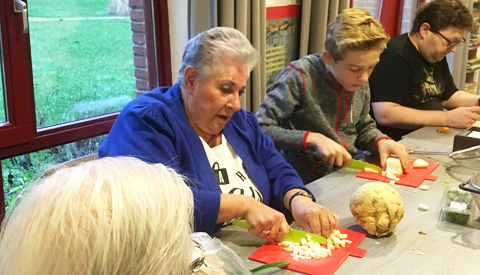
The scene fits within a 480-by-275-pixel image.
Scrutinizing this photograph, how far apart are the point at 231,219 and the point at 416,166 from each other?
2.99 ft

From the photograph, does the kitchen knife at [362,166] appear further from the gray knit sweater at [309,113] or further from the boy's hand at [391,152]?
the gray knit sweater at [309,113]

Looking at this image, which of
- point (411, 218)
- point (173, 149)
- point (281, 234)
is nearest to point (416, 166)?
point (411, 218)

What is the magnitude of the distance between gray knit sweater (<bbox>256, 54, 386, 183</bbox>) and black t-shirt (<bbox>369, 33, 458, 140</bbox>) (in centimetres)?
36

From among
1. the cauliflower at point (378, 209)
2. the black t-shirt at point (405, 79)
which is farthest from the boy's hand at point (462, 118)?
the cauliflower at point (378, 209)

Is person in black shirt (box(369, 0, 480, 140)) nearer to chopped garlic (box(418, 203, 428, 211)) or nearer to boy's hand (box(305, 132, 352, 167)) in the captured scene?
boy's hand (box(305, 132, 352, 167))

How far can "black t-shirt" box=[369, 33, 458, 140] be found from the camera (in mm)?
2680

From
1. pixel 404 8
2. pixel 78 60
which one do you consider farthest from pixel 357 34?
pixel 404 8

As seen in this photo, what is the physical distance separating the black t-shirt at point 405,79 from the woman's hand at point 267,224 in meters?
1.42

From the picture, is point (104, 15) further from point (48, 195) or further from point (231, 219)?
point (48, 195)

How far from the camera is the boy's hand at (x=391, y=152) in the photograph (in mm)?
2035

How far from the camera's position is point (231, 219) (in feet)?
4.95

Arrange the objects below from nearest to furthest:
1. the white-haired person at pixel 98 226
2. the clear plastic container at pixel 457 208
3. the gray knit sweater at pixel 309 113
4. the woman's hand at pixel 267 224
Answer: the white-haired person at pixel 98 226 < the woman's hand at pixel 267 224 < the clear plastic container at pixel 457 208 < the gray knit sweater at pixel 309 113

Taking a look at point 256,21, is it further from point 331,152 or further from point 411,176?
point 411,176

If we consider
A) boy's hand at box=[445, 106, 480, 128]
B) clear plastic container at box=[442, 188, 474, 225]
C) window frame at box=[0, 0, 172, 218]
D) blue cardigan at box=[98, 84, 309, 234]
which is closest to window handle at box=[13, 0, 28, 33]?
window frame at box=[0, 0, 172, 218]
